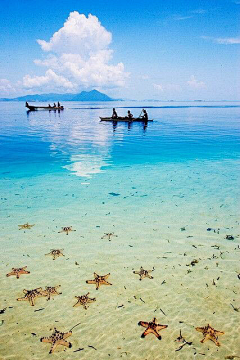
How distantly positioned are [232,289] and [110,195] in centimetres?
923

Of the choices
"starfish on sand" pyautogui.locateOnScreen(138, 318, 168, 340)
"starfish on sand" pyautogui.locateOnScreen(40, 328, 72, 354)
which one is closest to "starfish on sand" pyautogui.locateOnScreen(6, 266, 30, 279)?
"starfish on sand" pyautogui.locateOnScreen(40, 328, 72, 354)

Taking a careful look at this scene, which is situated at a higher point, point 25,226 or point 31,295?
point 25,226

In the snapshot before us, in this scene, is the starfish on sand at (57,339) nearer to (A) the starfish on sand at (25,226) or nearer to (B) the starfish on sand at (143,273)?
(B) the starfish on sand at (143,273)

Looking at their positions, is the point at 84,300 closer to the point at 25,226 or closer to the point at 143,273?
the point at 143,273

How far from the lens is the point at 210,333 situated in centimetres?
538

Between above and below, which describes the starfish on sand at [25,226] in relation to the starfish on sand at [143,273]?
above

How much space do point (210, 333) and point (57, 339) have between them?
363 centimetres

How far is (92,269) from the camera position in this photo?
26.1 feet

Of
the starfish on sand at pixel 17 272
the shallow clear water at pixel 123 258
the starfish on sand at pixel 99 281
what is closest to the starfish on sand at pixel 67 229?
the shallow clear water at pixel 123 258

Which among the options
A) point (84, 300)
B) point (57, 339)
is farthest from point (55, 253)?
point (57, 339)

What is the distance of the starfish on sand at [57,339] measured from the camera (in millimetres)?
5219

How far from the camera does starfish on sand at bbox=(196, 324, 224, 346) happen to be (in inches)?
209

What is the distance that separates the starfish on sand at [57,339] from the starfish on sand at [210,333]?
124 inches

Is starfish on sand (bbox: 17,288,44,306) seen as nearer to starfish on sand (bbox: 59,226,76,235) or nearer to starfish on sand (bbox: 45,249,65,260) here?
starfish on sand (bbox: 45,249,65,260)
